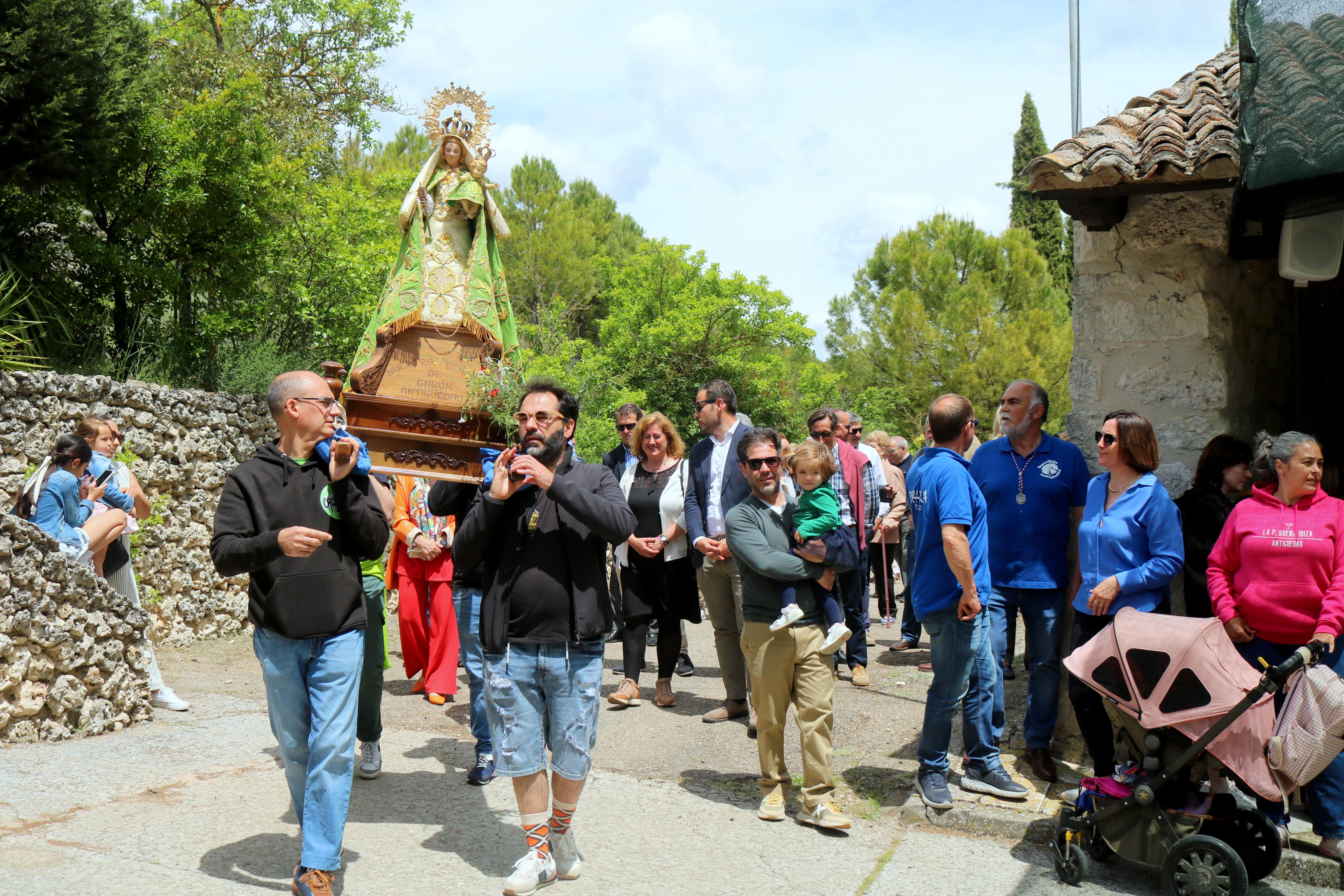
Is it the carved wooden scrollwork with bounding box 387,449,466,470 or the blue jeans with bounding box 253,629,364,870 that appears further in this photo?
the carved wooden scrollwork with bounding box 387,449,466,470

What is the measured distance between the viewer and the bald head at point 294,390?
12.4ft

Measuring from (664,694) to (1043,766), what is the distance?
8.16 feet

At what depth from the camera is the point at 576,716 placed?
3830 mm

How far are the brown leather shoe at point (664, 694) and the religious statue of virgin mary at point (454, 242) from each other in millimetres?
2324

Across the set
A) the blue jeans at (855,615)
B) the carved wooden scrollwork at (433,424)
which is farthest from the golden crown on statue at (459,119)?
the blue jeans at (855,615)

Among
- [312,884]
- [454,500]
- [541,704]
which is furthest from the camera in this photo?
[454,500]

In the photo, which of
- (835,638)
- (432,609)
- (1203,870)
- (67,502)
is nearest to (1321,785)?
(1203,870)

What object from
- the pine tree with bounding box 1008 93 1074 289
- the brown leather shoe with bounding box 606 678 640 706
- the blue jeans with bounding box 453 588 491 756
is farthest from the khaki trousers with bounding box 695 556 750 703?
the pine tree with bounding box 1008 93 1074 289

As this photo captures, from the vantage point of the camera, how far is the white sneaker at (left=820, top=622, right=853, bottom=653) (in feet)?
14.9

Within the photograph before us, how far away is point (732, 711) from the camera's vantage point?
6375mm

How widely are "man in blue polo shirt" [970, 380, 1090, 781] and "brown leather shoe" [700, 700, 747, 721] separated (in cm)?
176

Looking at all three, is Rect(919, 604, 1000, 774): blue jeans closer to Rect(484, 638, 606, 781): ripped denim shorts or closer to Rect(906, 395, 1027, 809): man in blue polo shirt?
Rect(906, 395, 1027, 809): man in blue polo shirt

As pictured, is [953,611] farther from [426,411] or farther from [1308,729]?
[426,411]

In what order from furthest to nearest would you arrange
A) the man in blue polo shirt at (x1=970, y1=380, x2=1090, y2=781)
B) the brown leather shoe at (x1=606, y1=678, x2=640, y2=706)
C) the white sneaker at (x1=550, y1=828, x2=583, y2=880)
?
the brown leather shoe at (x1=606, y1=678, x2=640, y2=706) < the man in blue polo shirt at (x1=970, y1=380, x2=1090, y2=781) < the white sneaker at (x1=550, y1=828, x2=583, y2=880)
